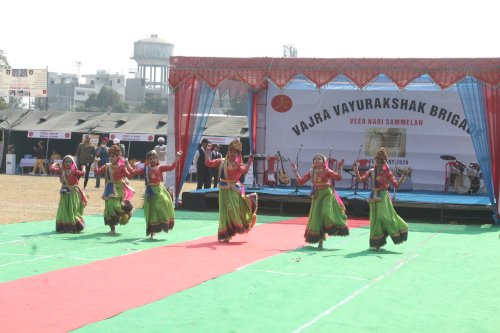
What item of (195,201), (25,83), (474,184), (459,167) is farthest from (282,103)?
(25,83)

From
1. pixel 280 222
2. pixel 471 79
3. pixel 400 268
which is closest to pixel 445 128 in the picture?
pixel 471 79

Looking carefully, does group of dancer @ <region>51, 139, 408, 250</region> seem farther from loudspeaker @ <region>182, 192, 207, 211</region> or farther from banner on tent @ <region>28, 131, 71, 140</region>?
banner on tent @ <region>28, 131, 71, 140</region>

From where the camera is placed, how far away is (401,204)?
17.7 meters

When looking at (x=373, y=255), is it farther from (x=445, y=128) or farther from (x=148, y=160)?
(x=445, y=128)

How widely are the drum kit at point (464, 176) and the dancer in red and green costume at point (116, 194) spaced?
31.5 feet

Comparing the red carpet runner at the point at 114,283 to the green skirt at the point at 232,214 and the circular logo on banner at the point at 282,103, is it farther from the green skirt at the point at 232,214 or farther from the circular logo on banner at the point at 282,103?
the circular logo on banner at the point at 282,103

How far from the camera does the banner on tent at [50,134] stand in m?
35.5

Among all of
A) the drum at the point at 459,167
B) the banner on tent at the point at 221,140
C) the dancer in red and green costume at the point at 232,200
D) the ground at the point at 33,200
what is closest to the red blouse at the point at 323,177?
the dancer in red and green costume at the point at 232,200

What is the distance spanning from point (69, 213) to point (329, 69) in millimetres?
6935

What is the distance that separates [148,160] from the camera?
13.5m

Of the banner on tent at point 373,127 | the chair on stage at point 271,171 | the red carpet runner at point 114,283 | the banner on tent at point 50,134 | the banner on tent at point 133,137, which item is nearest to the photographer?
the red carpet runner at point 114,283

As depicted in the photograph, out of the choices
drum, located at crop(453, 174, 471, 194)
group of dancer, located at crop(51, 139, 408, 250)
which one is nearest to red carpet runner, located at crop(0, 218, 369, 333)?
group of dancer, located at crop(51, 139, 408, 250)

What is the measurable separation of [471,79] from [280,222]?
4794mm

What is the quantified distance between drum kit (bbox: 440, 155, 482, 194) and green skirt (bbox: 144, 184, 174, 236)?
9.65m
